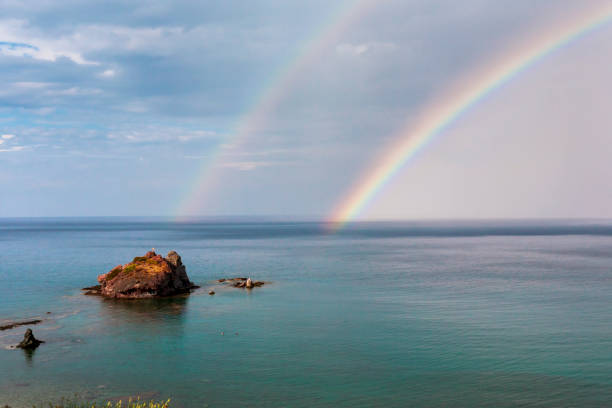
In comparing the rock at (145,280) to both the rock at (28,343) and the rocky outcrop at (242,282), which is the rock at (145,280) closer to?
the rocky outcrop at (242,282)

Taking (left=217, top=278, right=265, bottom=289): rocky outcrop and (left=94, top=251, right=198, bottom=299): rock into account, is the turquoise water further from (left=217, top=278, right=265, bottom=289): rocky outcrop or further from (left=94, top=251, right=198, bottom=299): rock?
(left=94, top=251, right=198, bottom=299): rock

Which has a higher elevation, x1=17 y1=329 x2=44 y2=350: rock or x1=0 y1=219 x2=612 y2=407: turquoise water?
x1=17 y1=329 x2=44 y2=350: rock

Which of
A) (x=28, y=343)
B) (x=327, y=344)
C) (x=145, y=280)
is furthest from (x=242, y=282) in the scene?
(x=28, y=343)

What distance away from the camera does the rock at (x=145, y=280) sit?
8575cm

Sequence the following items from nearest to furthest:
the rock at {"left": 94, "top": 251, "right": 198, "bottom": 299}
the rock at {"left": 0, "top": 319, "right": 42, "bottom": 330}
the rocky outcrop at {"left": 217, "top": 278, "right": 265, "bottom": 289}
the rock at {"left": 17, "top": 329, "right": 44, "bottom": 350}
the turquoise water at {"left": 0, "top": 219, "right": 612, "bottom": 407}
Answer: the turquoise water at {"left": 0, "top": 219, "right": 612, "bottom": 407}
the rock at {"left": 17, "top": 329, "right": 44, "bottom": 350}
the rock at {"left": 0, "top": 319, "right": 42, "bottom": 330}
the rock at {"left": 94, "top": 251, "right": 198, "bottom": 299}
the rocky outcrop at {"left": 217, "top": 278, "right": 265, "bottom": 289}

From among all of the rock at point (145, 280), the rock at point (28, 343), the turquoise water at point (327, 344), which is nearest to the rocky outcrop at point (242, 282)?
the turquoise water at point (327, 344)

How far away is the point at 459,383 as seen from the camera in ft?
137

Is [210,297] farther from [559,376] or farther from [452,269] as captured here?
[452,269]

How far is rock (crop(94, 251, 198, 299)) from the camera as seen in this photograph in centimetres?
8575

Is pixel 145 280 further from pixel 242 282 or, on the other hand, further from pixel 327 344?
pixel 327 344

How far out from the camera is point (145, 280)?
86000 mm

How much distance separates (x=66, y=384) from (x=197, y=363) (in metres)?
12.0

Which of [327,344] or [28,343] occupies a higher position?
[28,343]

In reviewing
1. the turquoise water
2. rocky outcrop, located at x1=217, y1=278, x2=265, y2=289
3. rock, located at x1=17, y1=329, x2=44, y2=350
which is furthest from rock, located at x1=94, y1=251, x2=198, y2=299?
rock, located at x1=17, y1=329, x2=44, y2=350
